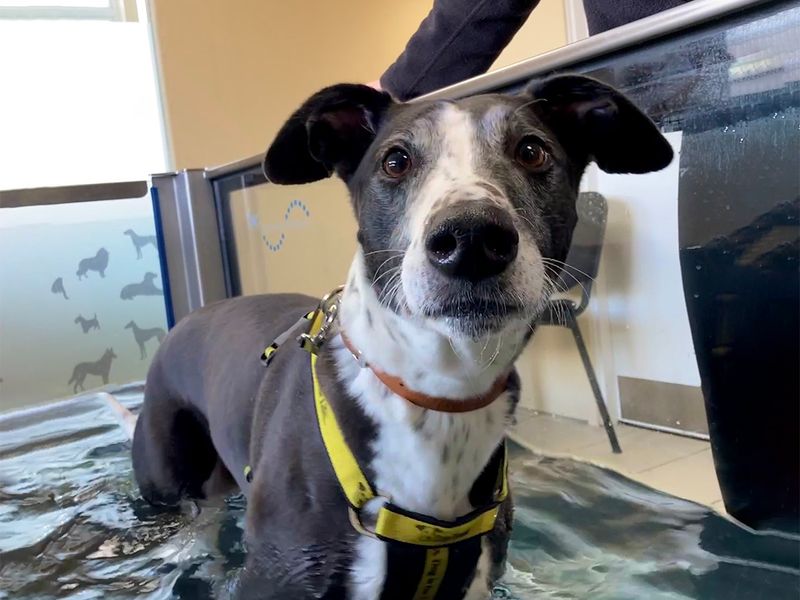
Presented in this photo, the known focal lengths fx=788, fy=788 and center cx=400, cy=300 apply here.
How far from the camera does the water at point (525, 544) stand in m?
1.66

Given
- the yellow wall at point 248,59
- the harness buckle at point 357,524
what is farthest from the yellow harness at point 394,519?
the yellow wall at point 248,59

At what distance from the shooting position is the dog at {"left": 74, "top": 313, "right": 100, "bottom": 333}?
3160mm

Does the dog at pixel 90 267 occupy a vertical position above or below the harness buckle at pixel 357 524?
above

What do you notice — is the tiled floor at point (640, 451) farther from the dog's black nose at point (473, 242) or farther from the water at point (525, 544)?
the dog's black nose at point (473, 242)

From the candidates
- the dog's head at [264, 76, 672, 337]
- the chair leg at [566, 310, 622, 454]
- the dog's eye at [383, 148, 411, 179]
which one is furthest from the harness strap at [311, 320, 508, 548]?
the chair leg at [566, 310, 622, 454]

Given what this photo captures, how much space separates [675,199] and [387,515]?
115 centimetres

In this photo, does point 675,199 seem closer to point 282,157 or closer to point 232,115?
point 282,157

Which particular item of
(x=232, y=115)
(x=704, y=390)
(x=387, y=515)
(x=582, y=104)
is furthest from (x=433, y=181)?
(x=232, y=115)

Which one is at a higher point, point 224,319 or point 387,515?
point 224,319

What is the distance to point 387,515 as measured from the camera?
45.3 inches

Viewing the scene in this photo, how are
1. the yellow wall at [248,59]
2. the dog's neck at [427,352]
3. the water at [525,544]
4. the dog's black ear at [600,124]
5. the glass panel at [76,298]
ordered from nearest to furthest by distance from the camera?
the dog's neck at [427,352]
the dog's black ear at [600,124]
the water at [525,544]
the glass panel at [76,298]
the yellow wall at [248,59]

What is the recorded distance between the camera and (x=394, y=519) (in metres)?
1.15

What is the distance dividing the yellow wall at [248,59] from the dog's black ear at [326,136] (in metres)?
2.27

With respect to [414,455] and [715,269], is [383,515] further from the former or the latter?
[715,269]
